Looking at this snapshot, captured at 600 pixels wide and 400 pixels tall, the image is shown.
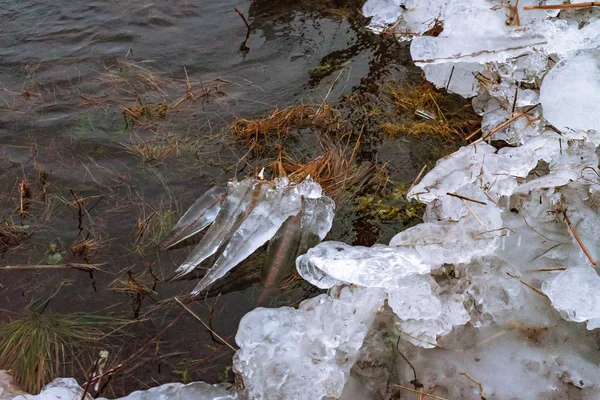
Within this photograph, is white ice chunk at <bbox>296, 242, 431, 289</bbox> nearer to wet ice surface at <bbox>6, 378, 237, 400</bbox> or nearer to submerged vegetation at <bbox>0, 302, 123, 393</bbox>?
wet ice surface at <bbox>6, 378, 237, 400</bbox>

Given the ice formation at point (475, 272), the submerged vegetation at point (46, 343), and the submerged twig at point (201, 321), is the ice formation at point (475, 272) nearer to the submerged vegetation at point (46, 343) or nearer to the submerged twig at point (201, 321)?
the submerged twig at point (201, 321)

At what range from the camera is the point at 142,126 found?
12.6 feet

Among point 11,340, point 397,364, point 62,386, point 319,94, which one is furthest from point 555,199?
point 11,340

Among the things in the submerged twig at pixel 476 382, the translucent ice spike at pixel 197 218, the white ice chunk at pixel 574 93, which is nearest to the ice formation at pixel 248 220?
the translucent ice spike at pixel 197 218

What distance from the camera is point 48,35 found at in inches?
188

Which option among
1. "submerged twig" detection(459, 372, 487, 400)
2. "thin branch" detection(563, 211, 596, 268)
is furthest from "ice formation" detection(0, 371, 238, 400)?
"thin branch" detection(563, 211, 596, 268)

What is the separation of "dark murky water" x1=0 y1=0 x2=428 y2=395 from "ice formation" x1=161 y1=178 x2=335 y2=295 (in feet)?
0.35

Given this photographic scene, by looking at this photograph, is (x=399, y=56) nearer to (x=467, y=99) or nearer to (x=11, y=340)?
(x=467, y=99)

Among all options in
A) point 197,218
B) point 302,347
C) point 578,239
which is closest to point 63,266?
point 197,218

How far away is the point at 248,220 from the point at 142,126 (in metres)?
1.27

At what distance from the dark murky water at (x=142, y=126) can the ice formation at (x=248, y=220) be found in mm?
106

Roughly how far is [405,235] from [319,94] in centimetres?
161

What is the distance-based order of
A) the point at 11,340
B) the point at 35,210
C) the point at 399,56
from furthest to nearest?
1. the point at 399,56
2. the point at 35,210
3. the point at 11,340

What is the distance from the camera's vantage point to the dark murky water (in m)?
2.86
